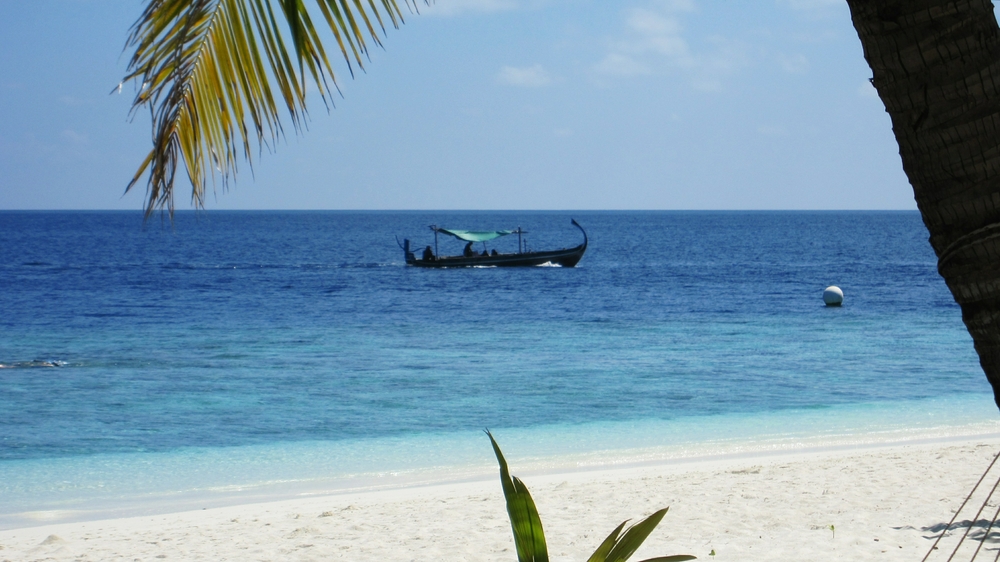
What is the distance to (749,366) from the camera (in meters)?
17.6

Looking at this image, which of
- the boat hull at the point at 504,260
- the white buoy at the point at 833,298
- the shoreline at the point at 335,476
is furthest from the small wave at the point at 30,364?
the boat hull at the point at 504,260

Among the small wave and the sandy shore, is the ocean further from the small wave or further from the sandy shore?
the sandy shore

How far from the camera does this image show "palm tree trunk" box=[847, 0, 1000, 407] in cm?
137

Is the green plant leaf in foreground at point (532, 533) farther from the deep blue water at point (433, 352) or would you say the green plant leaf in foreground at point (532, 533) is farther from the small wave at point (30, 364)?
the small wave at point (30, 364)

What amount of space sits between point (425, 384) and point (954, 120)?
1464 cm

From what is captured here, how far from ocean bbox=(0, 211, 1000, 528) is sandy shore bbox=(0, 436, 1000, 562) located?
46.1 inches

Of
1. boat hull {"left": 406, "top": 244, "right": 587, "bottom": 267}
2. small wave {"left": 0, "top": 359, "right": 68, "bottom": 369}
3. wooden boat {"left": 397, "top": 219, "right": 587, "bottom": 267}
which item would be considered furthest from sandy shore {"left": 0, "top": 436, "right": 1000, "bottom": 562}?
boat hull {"left": 406, "top": 244, "right": 587, "bottom": 267}

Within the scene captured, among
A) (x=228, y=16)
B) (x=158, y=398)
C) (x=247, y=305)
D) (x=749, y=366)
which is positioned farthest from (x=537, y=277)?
(x=228, y=16)

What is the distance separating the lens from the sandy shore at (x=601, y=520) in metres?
6.38

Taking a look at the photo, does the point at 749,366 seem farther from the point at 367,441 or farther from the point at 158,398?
the point at 158,398

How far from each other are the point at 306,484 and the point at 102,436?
4182mm

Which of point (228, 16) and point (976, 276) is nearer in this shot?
point (976, 276)

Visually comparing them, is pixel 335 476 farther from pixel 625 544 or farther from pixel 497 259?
pixel 497 259

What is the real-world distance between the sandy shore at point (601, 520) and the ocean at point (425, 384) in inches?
46.1
